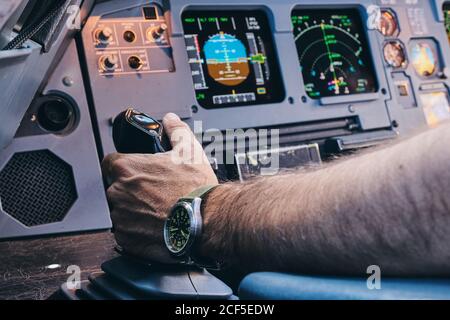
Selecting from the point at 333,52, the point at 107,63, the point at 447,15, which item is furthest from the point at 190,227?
the point at 447,15

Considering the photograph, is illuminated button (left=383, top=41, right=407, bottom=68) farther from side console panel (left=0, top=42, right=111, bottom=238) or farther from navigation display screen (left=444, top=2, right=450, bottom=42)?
side console panel (left=0, top=42, right=111, bottom=238)

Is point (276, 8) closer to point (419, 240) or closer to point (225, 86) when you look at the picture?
point (225, 86)

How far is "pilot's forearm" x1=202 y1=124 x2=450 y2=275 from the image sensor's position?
1.74 ft

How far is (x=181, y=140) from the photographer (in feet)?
3.40

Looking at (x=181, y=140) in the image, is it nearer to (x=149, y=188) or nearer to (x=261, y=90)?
(x=149, y=188)

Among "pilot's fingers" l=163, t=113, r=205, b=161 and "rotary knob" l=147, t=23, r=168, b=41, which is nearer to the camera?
"pilot's fingers" l=163, t=113, r=205, b=161

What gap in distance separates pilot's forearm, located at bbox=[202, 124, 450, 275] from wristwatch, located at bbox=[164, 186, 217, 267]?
0.05 metres

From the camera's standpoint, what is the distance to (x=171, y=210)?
0.87 meters

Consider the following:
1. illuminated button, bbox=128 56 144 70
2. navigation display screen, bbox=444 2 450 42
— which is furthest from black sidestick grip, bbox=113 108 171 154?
navigation display screen, bbox=444 2 450 42

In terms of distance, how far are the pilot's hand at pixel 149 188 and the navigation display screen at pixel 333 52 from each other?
1.24m

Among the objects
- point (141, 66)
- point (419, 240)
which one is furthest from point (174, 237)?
point (141, 66)

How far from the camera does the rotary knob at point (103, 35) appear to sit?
1762mm

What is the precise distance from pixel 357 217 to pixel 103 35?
1368 mm
